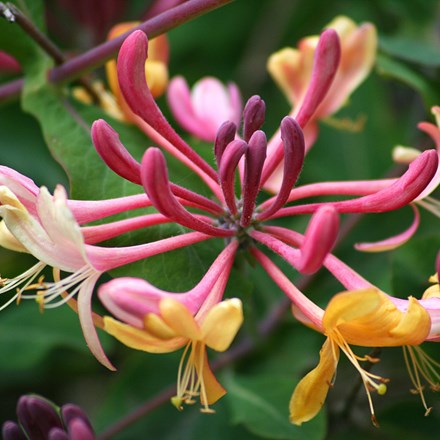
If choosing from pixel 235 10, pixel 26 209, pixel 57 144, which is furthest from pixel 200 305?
pixel 235 10

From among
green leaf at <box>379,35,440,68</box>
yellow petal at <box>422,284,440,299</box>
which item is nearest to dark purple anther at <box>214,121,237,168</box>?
yellow petal at <box>422,284,440,299</box>

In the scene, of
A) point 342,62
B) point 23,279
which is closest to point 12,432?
point 23,279

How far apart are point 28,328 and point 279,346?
0.63 meters

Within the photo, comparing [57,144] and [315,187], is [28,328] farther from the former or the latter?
[315,187]

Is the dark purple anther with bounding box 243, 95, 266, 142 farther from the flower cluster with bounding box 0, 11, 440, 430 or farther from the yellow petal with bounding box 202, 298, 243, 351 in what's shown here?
the yellow petal with bounding box 202, 298, 243, 351

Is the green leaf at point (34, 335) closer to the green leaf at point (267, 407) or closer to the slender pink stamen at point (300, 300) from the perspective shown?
the green leaf at point (267, 407)

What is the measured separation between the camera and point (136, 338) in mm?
907

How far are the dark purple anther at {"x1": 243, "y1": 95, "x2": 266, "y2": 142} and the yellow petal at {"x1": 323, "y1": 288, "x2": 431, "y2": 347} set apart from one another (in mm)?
316

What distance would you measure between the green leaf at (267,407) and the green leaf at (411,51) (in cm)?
69

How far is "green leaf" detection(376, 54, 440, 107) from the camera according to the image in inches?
57.0

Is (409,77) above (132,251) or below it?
below

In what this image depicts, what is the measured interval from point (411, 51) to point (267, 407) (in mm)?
806

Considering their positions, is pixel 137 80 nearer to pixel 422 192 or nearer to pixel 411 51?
pixel 422 192

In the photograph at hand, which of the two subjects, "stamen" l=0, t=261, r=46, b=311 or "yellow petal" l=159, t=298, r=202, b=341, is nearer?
"yellow petal" l=159, t=298, r=202, b=341
